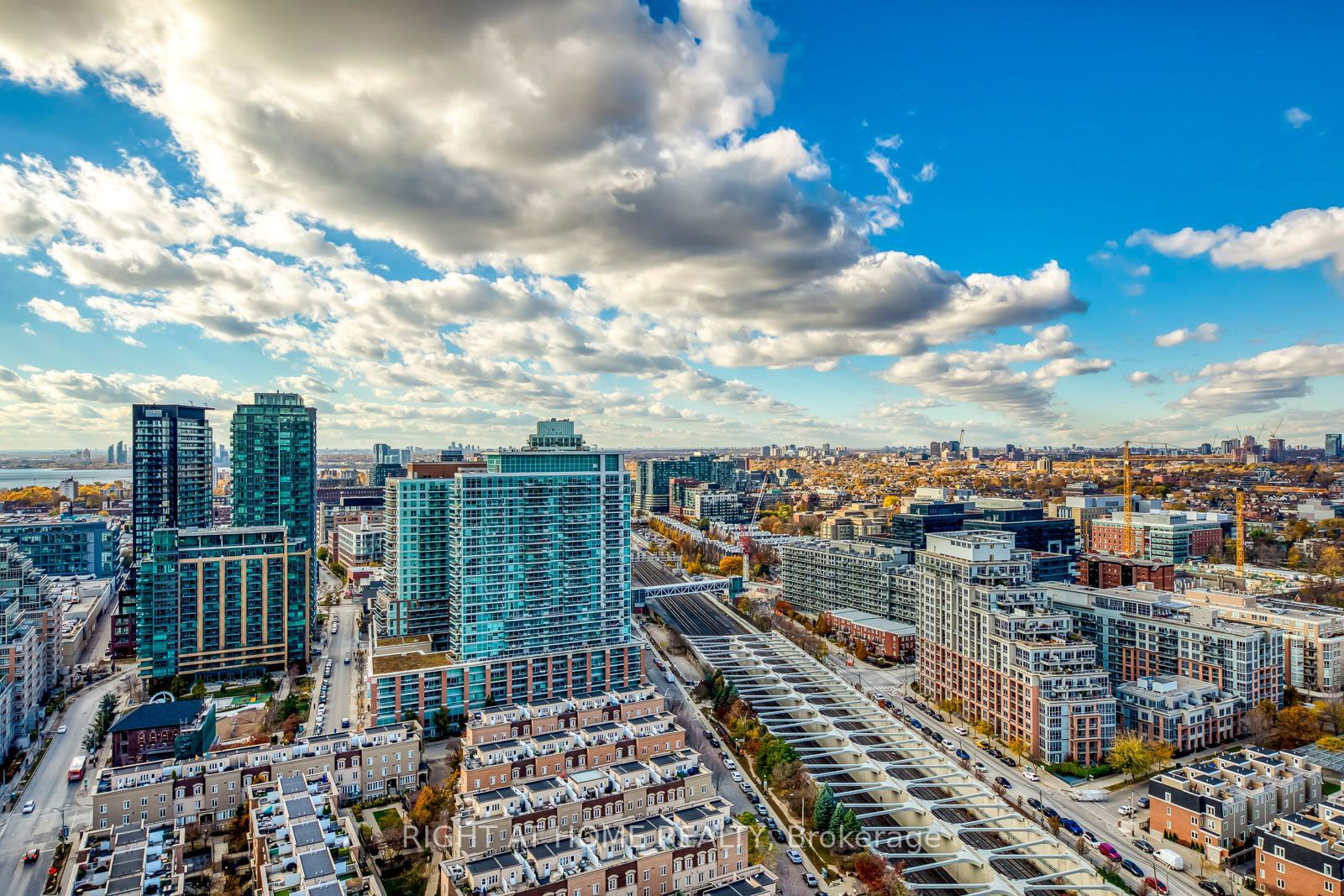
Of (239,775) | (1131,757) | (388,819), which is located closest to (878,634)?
(1131,757)

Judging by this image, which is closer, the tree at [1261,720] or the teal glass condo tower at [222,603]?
the tree at [1261,720]

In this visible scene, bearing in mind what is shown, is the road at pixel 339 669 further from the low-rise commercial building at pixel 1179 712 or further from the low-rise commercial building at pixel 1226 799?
the low-rise commercial building at pixel 1179 712

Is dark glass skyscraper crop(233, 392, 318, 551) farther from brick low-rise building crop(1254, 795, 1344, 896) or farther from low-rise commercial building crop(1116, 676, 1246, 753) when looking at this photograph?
brick low-rise building crop(1254, 795, 1344, 896)

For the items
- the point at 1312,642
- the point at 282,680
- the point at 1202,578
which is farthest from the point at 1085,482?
the point at 282,680

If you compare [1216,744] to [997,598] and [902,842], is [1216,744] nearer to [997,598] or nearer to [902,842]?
[997,598]

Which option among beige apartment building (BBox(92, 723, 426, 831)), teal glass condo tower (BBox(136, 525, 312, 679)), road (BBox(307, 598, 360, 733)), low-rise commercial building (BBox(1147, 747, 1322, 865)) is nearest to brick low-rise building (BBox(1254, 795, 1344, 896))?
low-rise commercial building (BBox(1147, 747, 1322, 865))

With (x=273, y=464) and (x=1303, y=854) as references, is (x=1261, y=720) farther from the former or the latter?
(x=273, y=464)

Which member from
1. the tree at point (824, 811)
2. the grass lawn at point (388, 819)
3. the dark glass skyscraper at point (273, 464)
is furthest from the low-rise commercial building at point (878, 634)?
the dark glass skyscraper at point (273, 464)
